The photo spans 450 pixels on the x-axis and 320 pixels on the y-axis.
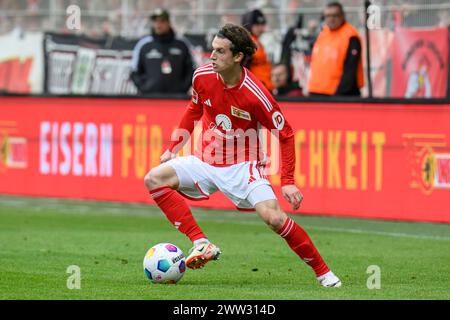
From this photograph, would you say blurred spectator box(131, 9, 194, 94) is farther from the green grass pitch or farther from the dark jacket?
the green grass pitch

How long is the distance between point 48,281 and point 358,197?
6353mm

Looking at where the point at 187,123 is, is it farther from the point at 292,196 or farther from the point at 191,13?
the point at 191,13

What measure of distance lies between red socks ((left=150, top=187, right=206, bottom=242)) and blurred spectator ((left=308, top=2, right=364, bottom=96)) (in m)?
6.12

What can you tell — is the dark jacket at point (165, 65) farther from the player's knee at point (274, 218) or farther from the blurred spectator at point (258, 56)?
the player's knee at point (274, 218)

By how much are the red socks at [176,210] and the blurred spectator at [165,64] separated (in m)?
7.93

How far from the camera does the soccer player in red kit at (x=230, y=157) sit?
9.61 m

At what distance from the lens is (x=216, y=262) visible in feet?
37.2

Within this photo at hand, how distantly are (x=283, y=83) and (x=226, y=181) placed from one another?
745 centimetres

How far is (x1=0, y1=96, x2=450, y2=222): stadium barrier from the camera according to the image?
14.8 meters

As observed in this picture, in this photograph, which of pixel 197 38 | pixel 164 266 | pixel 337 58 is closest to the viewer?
pixel 164 266

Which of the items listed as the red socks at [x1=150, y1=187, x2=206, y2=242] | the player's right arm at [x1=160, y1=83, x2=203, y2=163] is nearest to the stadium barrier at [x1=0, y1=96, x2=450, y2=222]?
the player's right arm at [x1=160, y1=83, x2=203, y2=163]

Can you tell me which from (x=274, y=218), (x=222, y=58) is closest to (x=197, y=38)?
(x=222, y=58)

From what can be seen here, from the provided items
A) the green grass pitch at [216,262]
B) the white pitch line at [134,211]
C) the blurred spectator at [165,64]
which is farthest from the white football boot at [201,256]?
the blurred spectator at [165,64]
